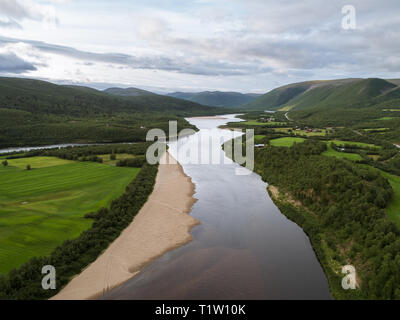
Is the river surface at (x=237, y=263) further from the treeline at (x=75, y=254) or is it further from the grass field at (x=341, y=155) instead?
the grass field at (x=341, y=155)

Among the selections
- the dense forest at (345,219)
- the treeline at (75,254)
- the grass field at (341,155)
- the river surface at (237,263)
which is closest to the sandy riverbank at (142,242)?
the treeline at (75,254)

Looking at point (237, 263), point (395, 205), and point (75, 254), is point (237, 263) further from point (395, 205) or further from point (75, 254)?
point (395, 205)

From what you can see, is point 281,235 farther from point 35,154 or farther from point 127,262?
point 35,154

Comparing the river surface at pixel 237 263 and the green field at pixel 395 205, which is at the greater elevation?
the green field at pixel 395 205

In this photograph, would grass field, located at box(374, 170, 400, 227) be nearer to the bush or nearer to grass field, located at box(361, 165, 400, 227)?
grass field, located at box(361, 165, 400, 227)

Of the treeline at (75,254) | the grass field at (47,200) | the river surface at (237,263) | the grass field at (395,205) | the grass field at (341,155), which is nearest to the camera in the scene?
the treeline at (75,254)

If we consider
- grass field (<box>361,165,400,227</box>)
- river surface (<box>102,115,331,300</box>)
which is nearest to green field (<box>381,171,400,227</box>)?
grass field (<box>361,165,400,227</box>)

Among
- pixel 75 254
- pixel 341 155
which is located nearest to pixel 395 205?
pixel 341 155
